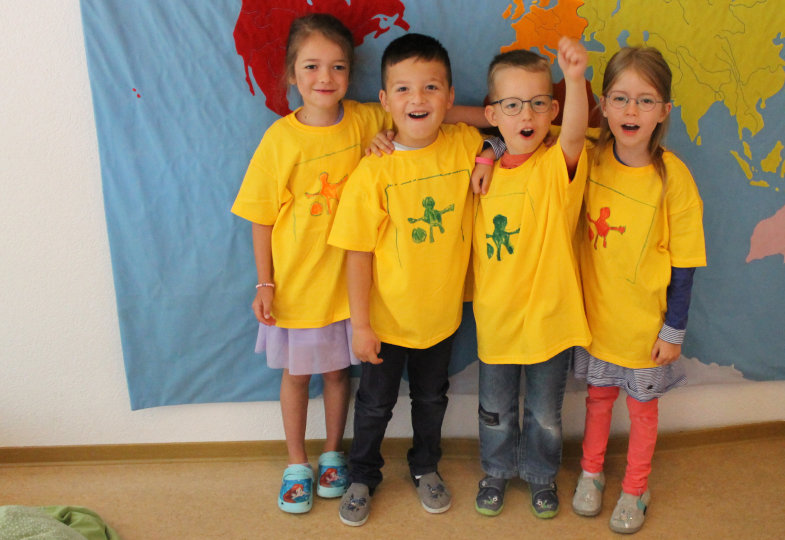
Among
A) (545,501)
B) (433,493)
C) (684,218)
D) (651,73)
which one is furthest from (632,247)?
(433,493)

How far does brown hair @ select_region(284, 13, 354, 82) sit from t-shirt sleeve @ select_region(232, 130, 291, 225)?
210 mm

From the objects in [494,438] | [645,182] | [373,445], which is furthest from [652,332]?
[373,445]

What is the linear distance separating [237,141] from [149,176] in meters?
0.26

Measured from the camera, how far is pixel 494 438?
5.83 feet

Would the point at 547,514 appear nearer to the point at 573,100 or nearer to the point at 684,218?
the point at 684,218

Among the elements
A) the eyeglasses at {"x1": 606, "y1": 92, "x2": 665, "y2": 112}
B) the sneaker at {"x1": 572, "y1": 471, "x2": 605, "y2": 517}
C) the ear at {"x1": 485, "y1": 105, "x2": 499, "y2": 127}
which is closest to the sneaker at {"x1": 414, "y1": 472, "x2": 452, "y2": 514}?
the sneaker at {"x1": 572, "y1": 471, "x2": 605, "y2": 517}

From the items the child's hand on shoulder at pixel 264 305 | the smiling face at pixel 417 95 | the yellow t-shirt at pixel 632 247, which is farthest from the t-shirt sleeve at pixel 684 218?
the child's hand on shoulder at pixel 264 305

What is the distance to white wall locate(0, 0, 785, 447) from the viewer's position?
1.68m

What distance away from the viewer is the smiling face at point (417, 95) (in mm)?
1507

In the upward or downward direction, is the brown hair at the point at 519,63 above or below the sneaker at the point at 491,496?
above

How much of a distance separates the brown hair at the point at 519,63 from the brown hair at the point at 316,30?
36cm

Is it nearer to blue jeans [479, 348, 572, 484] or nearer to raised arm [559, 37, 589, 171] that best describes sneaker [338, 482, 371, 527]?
blue jeans [479, 348, 572, 484]

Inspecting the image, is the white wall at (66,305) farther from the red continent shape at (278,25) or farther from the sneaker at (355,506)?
the red continent shape at (278,25)

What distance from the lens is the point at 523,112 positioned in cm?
148
